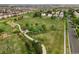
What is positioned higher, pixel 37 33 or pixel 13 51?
pixel 37 33

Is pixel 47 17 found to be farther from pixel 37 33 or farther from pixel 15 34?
pixel 15 34

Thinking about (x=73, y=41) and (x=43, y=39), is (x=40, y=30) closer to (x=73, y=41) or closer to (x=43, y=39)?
(x=43, y=39)

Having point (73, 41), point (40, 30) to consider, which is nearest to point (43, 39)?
point (40, 30)
